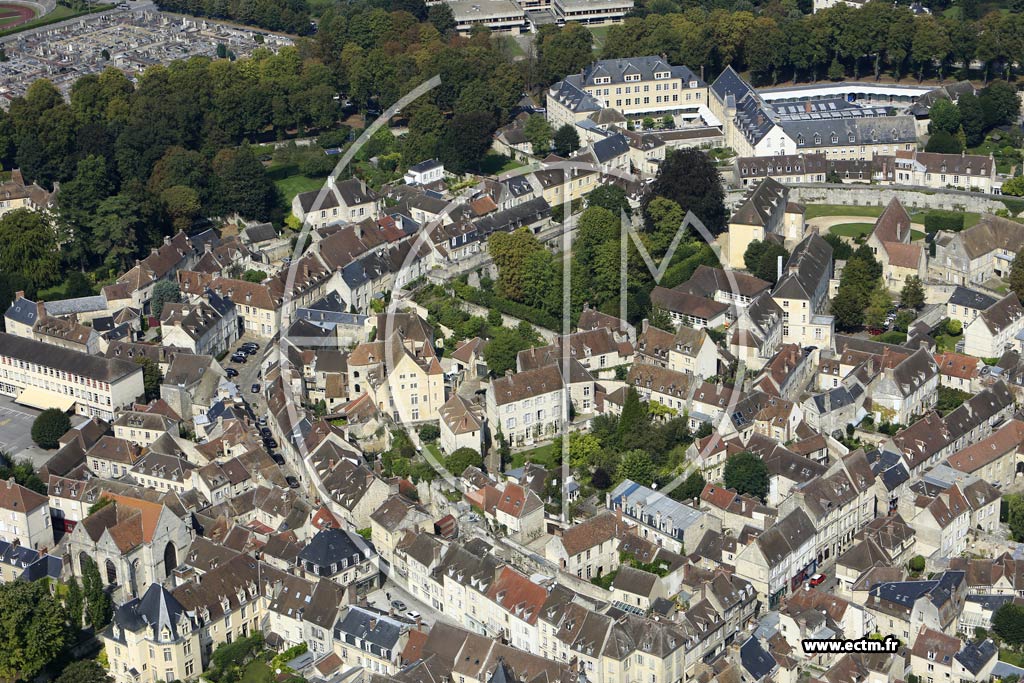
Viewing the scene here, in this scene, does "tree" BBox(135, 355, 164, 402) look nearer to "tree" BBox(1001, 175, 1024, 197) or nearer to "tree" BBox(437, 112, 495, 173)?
"tree" BBox(437, 112, 495, 173)

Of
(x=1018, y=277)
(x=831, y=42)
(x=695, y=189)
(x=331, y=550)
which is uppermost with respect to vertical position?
(x=831, y=42)

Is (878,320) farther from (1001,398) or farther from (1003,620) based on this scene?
(1003,620)

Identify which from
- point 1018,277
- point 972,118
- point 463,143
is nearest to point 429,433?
point 463,143

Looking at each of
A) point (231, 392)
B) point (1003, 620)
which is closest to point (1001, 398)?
point (1003, 620)

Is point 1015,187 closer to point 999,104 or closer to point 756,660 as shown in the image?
point 999,104

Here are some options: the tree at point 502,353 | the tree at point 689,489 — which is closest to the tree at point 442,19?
the tree at point 502,353

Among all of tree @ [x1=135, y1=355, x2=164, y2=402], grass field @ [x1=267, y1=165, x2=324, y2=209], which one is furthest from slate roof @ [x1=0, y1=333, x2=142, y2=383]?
grass field @ [x1=267, y1=165, x2=324, y2=209]
